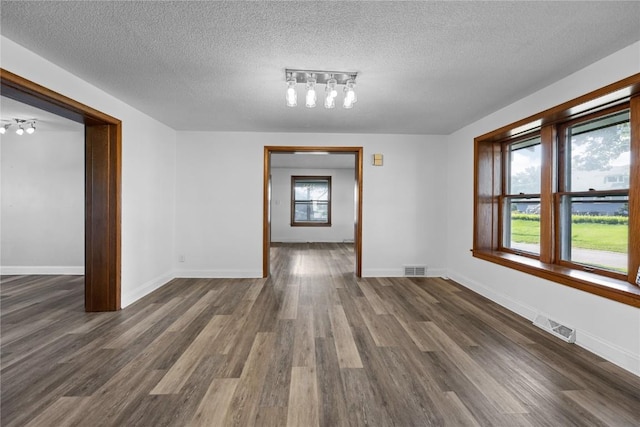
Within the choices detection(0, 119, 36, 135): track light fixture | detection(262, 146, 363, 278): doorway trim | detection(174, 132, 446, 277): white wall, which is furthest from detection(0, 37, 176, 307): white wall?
detection(0, 119, 36, 135): track light fixture

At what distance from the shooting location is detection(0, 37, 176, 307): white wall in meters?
2.64

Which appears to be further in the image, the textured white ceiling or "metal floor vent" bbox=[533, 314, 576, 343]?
"metal floor vent" bbox=[533, 314, 576, 343]

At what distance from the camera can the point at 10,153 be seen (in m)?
4.63

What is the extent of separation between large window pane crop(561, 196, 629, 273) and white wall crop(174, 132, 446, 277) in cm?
194

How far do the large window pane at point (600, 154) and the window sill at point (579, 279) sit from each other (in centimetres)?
78

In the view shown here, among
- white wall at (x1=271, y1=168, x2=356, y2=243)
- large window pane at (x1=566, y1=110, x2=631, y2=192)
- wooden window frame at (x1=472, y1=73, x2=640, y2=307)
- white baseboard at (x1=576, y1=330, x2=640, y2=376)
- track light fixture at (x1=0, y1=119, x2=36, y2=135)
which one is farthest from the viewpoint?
white wall at (x1=271, y1=168, x2=356, y2=243)

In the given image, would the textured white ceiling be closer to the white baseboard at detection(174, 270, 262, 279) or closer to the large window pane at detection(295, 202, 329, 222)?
the white baseboard at detection(174, 270, 262, 279)

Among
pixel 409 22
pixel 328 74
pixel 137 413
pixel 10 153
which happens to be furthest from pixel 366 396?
pixel 10 153

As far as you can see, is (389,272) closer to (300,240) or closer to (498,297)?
(498,297)

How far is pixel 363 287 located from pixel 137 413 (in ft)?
9.87

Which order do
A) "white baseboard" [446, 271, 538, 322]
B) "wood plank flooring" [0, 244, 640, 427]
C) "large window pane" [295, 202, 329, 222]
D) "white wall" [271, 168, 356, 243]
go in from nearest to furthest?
"wood plank flooring" [0, 244, 640, 427] → "white baseboard" [446, 271, 538, 322] → "white wall" [271, 168, 356, 243] → "large window pane" [295, 202, 329, 222]

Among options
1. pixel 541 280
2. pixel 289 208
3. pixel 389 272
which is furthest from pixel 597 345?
pixel 289 208

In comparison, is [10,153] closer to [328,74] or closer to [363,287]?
[328,74]

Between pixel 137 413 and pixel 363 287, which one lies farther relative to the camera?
pixel 363 287
